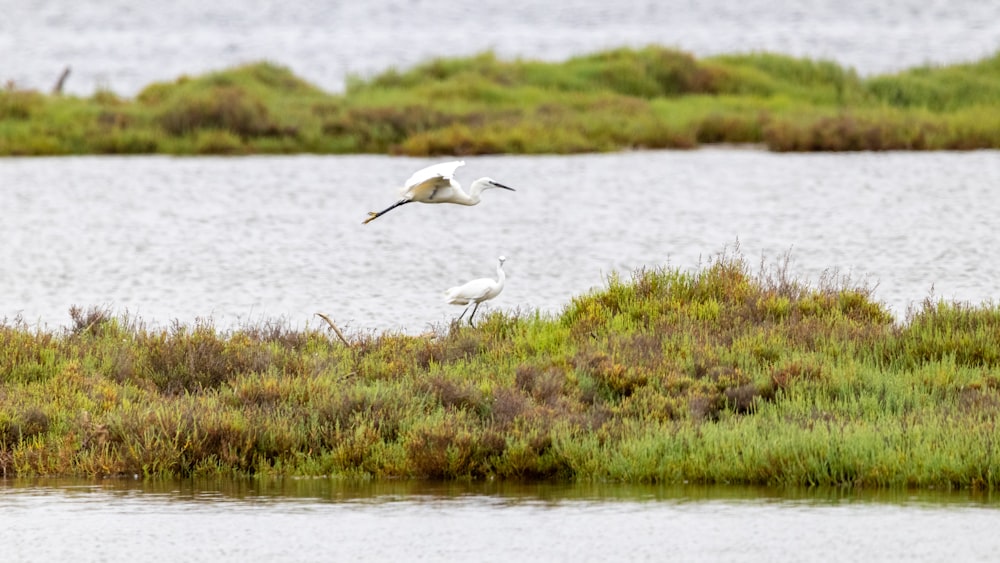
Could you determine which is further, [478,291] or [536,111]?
[536,111]

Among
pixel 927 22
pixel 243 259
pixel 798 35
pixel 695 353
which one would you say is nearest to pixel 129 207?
pixel 243 259

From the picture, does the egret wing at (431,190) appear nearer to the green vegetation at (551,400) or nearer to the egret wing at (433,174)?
the egret wing at (433,174)

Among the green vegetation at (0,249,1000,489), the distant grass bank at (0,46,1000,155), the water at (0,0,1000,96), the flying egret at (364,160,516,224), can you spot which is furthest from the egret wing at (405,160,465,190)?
the water at (0,0,1000,96)

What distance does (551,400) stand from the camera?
10648mm

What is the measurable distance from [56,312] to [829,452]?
977 cm

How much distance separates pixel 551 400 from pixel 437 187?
12.8 feet

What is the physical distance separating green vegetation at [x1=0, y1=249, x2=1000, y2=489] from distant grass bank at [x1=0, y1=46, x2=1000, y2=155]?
21.7 metres

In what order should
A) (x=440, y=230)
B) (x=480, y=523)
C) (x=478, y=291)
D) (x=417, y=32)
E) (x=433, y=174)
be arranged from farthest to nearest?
(x=417, y=32)
(x=440, y=230)
(x=433, y=174)
(x=478, y=291)
(x=480, y=523)

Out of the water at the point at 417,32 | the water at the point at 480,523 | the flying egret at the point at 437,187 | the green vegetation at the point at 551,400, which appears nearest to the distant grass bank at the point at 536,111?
the water at the point at 417,32

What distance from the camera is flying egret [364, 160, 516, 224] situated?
1350 centimetres

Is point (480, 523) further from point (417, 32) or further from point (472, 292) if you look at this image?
point (417, 32)

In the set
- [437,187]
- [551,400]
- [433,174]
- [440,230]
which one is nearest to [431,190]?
[437,187]

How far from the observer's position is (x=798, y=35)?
62.4 metres

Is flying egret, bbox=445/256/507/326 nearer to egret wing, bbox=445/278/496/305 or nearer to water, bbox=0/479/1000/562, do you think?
egret wing, bbox=445/278/496/305
